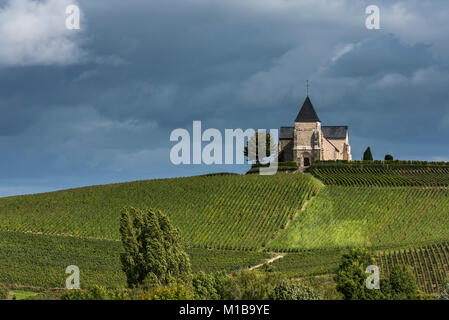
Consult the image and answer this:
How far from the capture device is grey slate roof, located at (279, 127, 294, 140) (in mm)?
104481

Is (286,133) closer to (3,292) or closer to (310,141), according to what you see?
(310,141)

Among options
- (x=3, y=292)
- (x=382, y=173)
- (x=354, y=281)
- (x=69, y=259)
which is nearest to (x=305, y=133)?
(x=382, y=173)

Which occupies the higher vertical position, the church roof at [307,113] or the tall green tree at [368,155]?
the church roof at [307,113]

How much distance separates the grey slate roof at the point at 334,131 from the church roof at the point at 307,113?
4775 millimetres

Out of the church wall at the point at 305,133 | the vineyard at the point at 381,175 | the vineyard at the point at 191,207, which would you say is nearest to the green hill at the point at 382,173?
the vineyard at the point at 381,175

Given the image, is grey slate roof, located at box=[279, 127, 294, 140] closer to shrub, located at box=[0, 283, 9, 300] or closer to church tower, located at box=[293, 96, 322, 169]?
church tower, located at box=[293, 96, 322, 169]

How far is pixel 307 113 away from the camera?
101 m

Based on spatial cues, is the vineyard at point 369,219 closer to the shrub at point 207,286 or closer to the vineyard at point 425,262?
the vineyard at point 425,262

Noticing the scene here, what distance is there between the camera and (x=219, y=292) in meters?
43.1

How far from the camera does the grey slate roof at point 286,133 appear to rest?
104481mm

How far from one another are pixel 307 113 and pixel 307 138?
12.7ft

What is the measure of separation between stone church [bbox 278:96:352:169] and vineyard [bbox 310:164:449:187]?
733 centimetres
